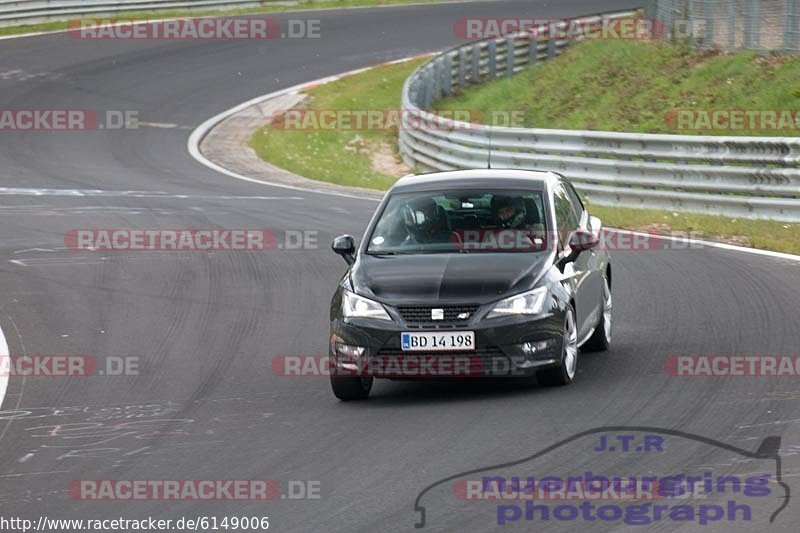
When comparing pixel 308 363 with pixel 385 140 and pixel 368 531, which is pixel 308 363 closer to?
pixel 368 531

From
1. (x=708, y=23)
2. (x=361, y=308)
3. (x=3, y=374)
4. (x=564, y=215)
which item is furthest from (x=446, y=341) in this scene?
(x=708, y=23)

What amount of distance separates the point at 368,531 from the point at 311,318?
671 centimetres

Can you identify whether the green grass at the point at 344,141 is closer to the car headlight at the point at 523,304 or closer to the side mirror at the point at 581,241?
the side mirror at the point at 581,241

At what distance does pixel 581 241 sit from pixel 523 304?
1051 mm

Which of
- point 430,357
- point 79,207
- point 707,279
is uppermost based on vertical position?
point 430,357

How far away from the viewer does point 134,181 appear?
26516 millimetres

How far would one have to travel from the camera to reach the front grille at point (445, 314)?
10148 millimetres

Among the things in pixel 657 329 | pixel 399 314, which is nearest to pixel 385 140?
pixel 657 329

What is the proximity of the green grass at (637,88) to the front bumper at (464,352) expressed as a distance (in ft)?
53.7

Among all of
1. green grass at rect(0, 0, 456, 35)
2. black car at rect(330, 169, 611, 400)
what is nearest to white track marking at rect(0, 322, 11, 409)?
black car at rect(330, 169, 611, 400)

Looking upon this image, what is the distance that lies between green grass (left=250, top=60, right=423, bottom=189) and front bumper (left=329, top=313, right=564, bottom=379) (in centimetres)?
1659

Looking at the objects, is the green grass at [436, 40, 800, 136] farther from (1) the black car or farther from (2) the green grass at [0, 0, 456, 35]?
(1) the black car

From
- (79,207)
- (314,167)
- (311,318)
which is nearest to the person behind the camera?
(311,318)

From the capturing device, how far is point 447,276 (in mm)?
10422
